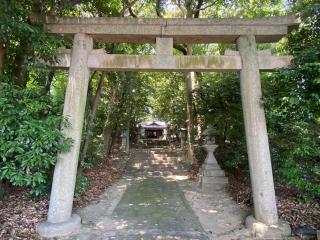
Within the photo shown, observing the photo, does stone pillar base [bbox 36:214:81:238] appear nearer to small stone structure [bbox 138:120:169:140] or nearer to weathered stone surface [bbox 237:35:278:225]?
weathered stone surface [bbox 237:35:278:225]

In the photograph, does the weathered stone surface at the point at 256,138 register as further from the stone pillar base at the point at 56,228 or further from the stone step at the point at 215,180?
the stone step at the point at 215,180

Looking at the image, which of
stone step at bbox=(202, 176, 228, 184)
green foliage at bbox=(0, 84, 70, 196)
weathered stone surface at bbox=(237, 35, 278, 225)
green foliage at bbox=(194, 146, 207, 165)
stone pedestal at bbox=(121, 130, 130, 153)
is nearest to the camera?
green foliage at bbox=(0, 84, 70, 196)

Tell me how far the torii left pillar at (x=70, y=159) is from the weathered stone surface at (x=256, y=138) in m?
3.21

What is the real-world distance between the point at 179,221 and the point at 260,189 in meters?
1.73

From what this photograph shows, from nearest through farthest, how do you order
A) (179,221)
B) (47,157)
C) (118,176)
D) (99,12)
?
1. (47,157)
2. (179,221)
3. (99,12)
4. (118,176)

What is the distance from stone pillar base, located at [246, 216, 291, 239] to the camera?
4.89 m

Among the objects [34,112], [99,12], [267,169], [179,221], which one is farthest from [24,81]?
[267,169]

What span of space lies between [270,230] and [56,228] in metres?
3.74

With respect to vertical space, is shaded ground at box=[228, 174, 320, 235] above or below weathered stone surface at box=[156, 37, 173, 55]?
below

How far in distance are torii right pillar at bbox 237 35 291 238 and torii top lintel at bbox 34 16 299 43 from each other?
0.29m

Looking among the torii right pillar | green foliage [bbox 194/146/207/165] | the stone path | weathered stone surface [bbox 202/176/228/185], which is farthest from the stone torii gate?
green foliage [bbox 194/146/207/165]

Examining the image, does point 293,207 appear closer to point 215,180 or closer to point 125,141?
point 215,180

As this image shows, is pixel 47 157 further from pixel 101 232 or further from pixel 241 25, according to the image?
pixel 241 25

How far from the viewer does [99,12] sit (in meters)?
8.11
